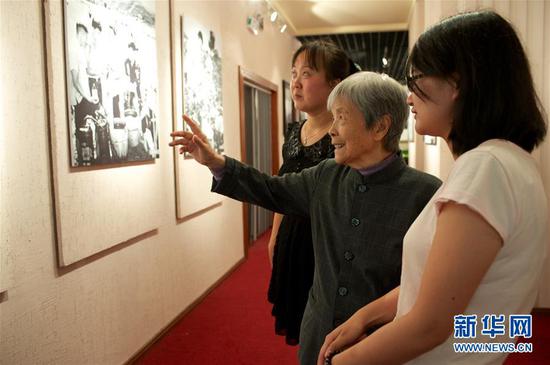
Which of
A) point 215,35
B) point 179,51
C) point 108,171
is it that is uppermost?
point 215,35

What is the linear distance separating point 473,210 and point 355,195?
599 millimetres

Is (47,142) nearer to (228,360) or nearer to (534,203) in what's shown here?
(228,360)

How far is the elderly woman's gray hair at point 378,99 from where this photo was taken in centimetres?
129

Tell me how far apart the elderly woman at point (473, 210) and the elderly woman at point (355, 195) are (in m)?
0.36

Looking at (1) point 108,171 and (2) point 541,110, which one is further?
(1) point 108,171

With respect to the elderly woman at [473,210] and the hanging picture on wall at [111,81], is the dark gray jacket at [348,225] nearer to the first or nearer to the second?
the elderly woman at [473,210]

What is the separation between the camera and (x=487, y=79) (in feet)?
2.50

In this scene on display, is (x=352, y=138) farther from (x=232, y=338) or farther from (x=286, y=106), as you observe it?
(x=286, y=106)

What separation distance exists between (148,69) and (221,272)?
2095mm

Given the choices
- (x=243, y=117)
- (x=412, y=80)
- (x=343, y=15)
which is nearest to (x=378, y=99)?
(x=412, y=80)

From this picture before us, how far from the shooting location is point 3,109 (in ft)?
5.48

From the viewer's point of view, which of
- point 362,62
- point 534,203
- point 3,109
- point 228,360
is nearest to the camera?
point 534,203

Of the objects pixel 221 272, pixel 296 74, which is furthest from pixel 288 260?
pixel 221 272

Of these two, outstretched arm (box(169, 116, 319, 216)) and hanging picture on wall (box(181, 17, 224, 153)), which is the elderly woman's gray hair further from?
hanging picture on wall (box(181, 17, 224, 153))
